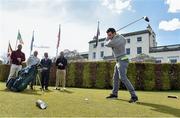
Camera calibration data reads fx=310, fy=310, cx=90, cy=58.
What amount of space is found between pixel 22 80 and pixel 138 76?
10.5 meters

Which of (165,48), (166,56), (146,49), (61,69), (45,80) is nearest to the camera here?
(45,80)

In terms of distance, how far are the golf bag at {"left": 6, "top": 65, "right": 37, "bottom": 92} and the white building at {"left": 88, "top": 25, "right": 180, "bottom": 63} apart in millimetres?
51496

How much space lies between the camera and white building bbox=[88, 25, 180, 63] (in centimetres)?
6222

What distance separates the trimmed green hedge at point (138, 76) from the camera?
20.9 meters

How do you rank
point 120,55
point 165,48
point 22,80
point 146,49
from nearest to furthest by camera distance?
point 120,55 → point 22,80 → point 165,48 → point 146,49

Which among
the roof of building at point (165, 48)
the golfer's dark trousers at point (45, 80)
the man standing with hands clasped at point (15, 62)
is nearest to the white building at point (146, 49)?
the roof of building at point (165, 48)

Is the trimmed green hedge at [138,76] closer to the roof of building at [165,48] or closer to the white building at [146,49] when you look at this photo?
the white building at [146,49]

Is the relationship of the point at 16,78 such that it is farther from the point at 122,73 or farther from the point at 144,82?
the point at 144,82

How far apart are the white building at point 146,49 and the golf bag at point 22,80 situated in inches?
2027

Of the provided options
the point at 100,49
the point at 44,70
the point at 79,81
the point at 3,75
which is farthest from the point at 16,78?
the point at 100,49

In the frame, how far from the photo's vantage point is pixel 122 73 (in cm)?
963

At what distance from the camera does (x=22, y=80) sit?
12.4 meters

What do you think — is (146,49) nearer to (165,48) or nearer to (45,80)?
(165,48)

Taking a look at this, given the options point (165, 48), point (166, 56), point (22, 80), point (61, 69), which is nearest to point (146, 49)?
point (165, 48)
